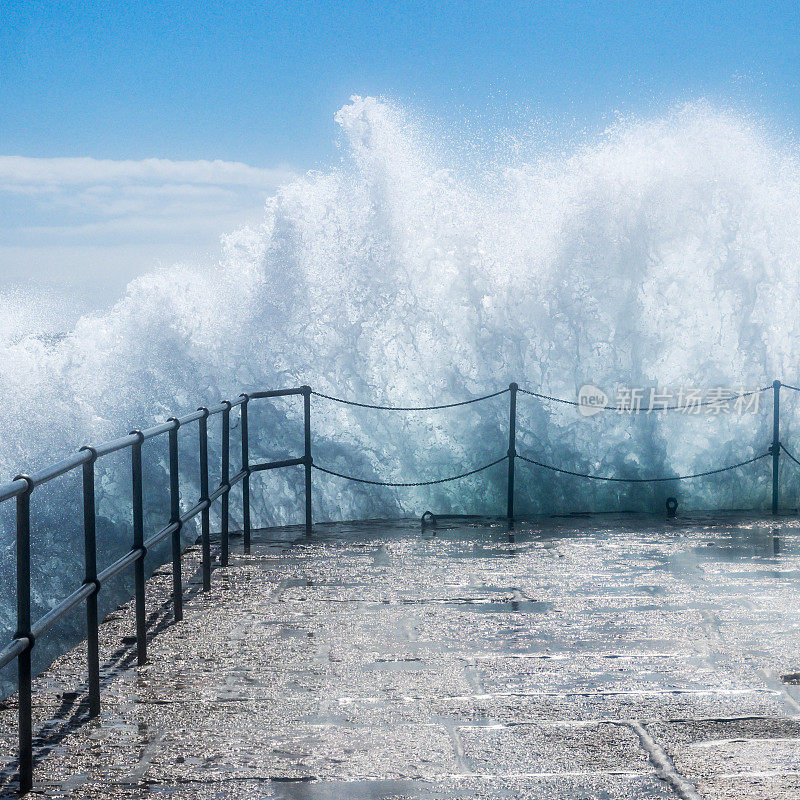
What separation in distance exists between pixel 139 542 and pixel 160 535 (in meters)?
0.32

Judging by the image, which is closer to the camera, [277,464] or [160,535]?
[160,535]

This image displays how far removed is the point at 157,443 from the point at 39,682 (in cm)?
749

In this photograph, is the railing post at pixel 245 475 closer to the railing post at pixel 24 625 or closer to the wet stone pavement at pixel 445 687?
the wet stone pavement at pixel 445 687

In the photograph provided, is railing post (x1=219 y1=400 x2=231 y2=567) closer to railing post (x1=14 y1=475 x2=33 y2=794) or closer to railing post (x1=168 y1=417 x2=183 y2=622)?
railing post (x1=168 y1=417 x2=183 y2=622)

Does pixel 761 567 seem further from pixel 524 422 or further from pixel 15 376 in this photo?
pixel 15 376

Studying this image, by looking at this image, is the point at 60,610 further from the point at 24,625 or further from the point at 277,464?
the point at 277,464

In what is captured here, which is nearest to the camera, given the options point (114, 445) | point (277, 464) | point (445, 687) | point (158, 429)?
point (114, 445)

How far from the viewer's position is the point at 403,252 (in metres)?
12.0

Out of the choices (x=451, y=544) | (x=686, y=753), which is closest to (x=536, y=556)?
(x=451, y=544)

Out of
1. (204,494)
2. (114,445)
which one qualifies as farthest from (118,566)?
(204,494)

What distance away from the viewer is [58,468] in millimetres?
3117

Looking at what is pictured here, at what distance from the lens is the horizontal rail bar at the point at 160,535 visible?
418 centimetres

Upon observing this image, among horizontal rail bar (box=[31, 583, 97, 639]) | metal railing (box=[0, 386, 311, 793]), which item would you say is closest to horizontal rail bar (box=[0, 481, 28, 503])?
metal railing (box=[0, 386, 311, 793])

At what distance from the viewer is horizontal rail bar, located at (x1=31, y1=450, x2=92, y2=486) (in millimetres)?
2941
